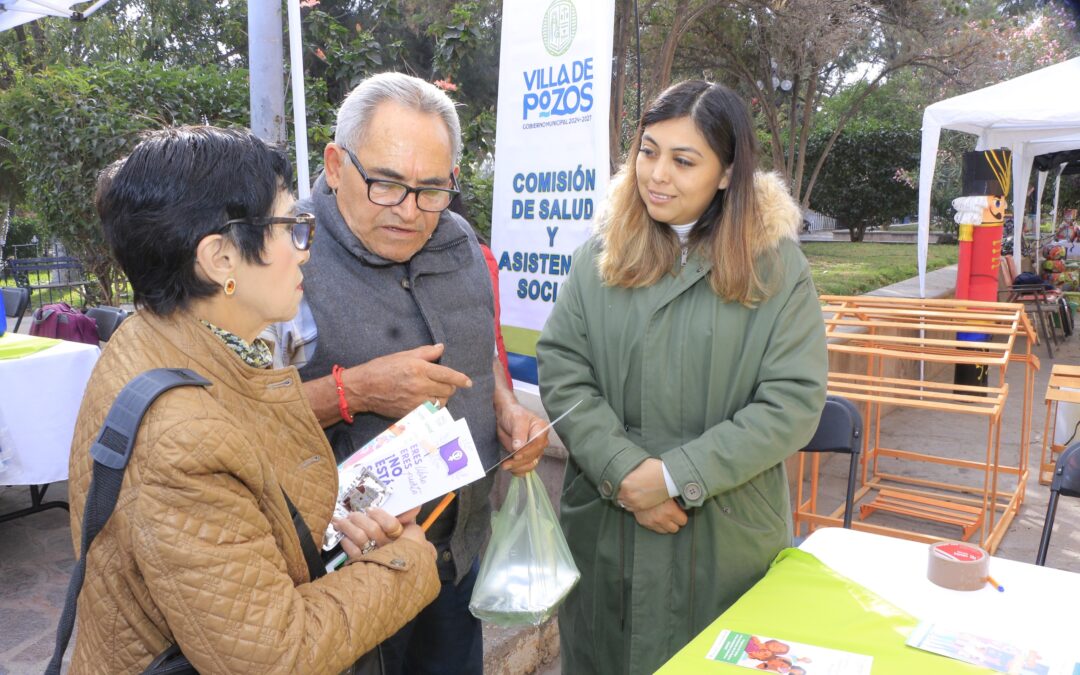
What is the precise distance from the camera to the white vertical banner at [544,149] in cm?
300

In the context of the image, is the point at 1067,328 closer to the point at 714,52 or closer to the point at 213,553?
the point at 714,52

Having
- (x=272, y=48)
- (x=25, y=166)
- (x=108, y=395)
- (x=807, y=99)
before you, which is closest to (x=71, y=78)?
(x=25, y=166)

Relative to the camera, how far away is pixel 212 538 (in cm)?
103

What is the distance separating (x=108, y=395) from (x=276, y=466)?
0.86 feet

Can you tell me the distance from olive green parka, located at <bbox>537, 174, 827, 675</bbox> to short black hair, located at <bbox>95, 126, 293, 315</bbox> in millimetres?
1084

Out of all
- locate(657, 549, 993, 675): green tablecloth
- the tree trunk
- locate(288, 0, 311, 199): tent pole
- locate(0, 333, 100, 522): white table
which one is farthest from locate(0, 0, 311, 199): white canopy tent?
the tree trunk

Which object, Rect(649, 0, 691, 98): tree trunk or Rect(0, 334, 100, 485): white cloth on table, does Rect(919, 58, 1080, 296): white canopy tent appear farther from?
Rect(0, 334, 100, 485): white cloth on table

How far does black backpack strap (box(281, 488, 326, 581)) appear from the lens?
123cm

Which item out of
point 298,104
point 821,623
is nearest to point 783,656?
point 821,623

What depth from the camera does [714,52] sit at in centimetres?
1455

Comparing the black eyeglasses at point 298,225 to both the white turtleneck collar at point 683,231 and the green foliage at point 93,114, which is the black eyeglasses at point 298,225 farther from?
the green foliage at point 93,114

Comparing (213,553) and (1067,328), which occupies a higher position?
(213,553)

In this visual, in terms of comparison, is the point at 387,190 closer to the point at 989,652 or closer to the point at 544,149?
the point at 989,652

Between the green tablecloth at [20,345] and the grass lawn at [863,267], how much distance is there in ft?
19.4
